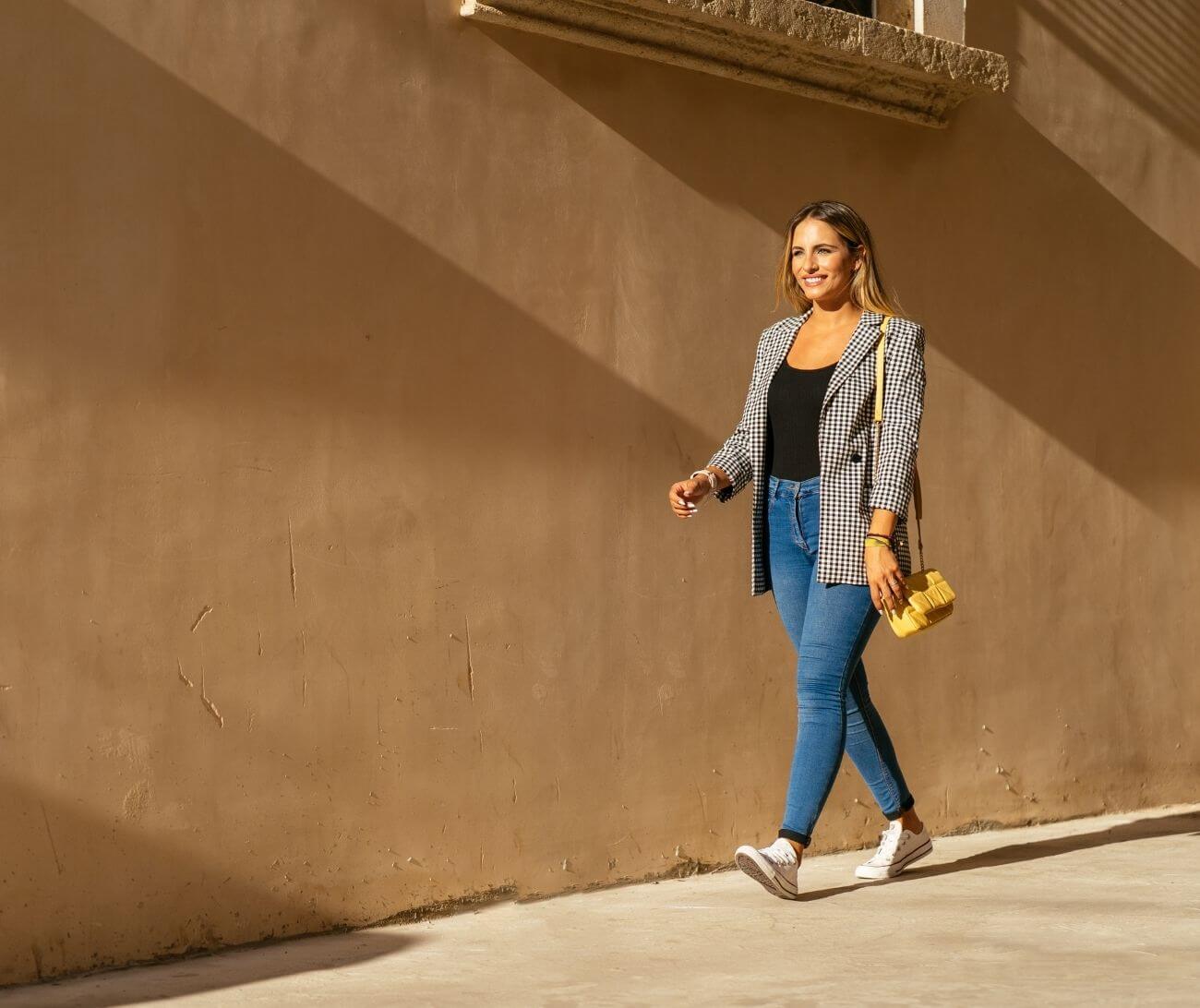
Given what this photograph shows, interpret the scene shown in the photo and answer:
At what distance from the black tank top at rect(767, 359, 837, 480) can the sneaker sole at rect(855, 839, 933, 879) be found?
1.09m

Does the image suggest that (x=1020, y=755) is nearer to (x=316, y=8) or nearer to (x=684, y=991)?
(x=684, y=991)

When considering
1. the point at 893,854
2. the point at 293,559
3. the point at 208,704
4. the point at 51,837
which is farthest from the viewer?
the point at 893,854

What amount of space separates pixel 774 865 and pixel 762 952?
1.56 ft

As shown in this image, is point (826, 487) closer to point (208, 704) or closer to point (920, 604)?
point (920, 604)

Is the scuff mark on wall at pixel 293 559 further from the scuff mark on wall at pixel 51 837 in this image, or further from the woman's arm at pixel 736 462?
the woman's arm at pixel 736 462

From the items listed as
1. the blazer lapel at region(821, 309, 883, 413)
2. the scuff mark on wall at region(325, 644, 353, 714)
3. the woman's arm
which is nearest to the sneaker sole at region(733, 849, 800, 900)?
the woman's arm

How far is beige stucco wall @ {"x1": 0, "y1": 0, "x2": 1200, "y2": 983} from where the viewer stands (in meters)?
3.55

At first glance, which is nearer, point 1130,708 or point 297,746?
point 297,746

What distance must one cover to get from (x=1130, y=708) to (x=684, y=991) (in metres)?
3.22

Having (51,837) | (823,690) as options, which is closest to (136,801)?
(51,837)

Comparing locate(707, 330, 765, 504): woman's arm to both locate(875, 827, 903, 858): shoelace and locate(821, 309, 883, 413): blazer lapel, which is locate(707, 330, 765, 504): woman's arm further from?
locate(875, 827, 903, 858): shoelace

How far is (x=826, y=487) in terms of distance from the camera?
162 inches

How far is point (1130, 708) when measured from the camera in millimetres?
5957

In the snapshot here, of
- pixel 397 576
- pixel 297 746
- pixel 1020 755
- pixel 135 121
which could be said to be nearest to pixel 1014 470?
pixel 1020 755
